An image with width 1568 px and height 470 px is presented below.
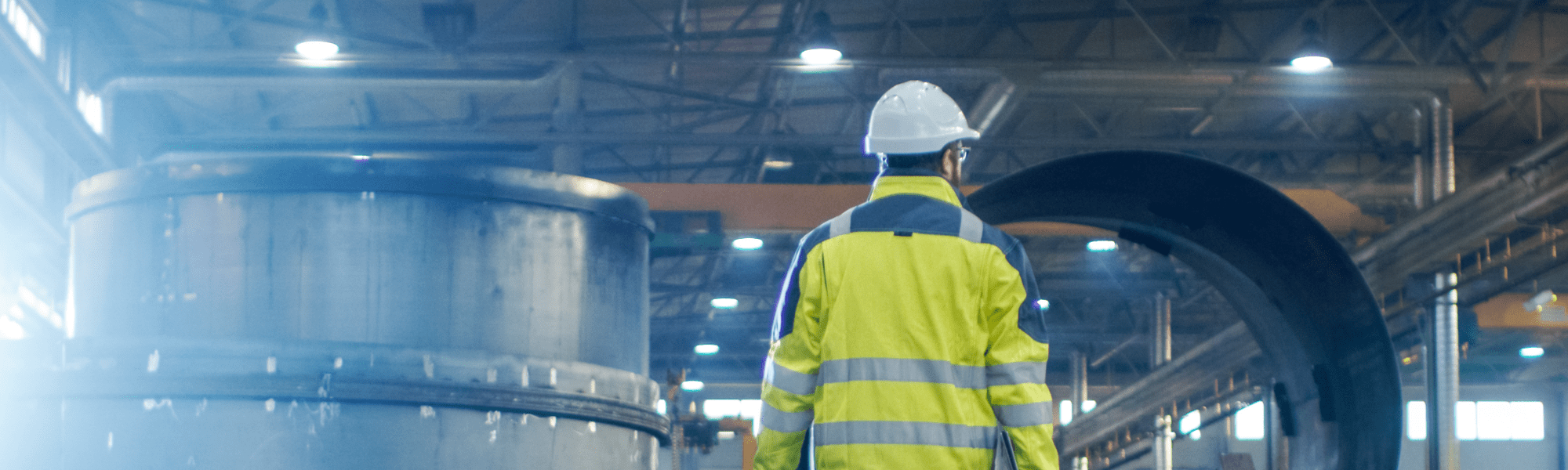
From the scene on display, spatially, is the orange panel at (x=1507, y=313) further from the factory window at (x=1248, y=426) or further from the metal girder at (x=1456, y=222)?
the factory window at (x=1248, y=426)

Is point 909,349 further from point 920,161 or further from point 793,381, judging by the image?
point 920,161

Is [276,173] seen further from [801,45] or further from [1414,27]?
[1414,27]

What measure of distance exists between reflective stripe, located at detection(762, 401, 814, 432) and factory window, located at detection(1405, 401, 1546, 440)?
4163 cm

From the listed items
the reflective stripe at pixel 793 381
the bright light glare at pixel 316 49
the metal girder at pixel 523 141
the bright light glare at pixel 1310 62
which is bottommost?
the reflective stripe at pixel 793 381

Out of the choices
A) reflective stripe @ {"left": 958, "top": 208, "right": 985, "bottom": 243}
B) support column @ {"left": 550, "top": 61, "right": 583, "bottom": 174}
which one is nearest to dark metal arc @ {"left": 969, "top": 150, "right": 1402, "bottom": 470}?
reflective stripe @ {"left": 958, "top": 208, "right": 985, "bottom": 243}

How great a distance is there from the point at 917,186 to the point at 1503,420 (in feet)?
142

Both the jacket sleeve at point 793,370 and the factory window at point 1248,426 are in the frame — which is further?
the factory window at point 1248,426

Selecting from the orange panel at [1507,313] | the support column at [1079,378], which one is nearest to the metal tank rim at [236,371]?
the orange panel at [1507,313]

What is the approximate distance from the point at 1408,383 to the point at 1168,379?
53.3 feet

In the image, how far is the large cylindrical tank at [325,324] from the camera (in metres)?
5.80

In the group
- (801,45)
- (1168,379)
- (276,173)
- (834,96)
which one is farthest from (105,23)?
(1168,379)

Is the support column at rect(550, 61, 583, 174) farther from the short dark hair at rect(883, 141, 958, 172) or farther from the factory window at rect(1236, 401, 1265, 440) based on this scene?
the factory window at rect(1236, 401, 1265, 440)

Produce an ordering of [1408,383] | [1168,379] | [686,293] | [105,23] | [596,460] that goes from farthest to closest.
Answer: [1408,383], [686,293], [1168,379], [105,23], [596,460]

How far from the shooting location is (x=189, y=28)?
723 inches
